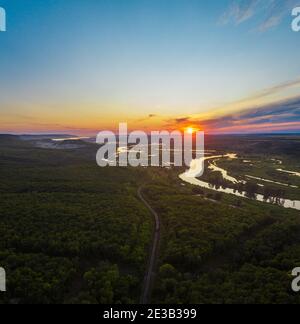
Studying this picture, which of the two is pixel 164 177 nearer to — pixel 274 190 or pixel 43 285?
pixel 274 190

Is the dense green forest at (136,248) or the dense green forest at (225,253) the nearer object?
the dense green forest at (225,253)

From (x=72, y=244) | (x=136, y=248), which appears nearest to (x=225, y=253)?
(x=136, y=248)

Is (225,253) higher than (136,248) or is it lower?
lower

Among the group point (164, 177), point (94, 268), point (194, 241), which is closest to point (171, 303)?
point (94, 268)

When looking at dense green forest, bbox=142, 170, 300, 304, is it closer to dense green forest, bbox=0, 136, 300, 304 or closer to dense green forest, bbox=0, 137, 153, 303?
dense green forest, bbox=0, 136, 300, 304

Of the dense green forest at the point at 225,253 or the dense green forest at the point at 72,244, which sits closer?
the dense green forest at the point at 225,253

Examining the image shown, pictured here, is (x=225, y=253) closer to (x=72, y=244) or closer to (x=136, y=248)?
(x=136, y=248)

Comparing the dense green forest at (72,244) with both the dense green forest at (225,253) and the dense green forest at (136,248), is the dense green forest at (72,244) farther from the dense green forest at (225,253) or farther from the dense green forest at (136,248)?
the dense green forest at (225,253)

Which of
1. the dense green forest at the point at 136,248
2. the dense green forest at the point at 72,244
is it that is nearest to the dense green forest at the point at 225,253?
the dense green forest at the point at 136,248
